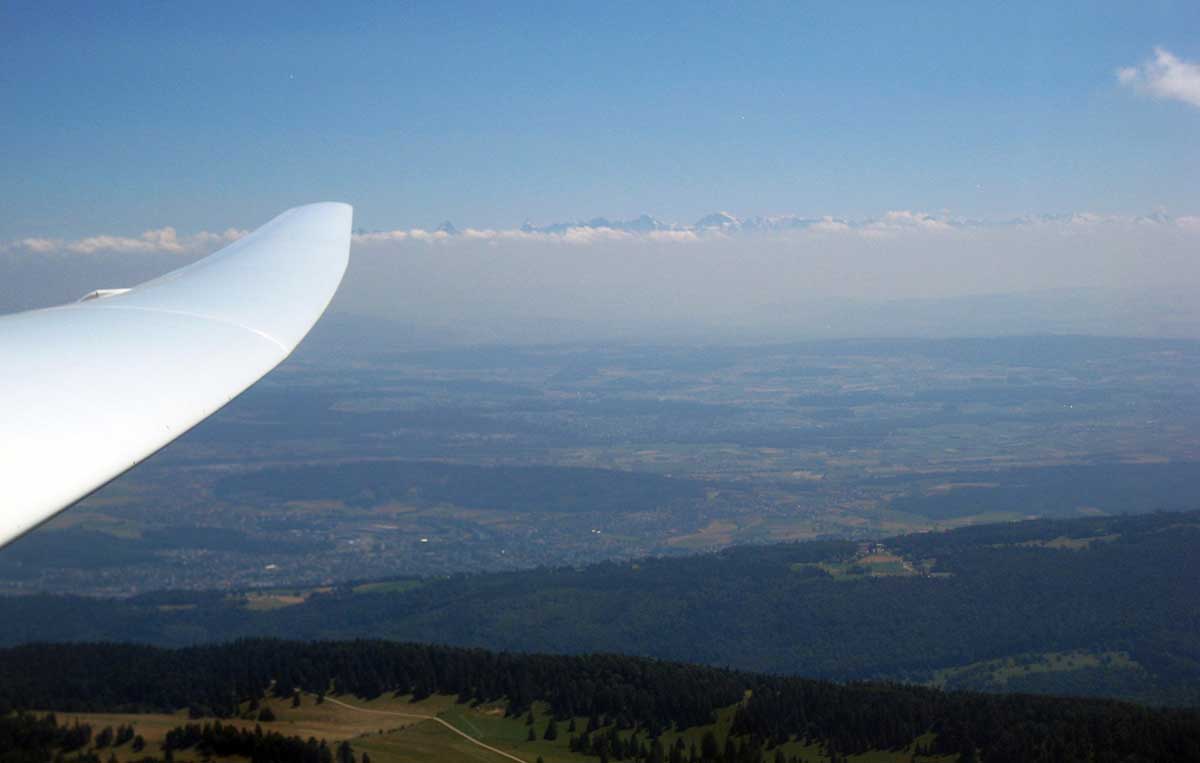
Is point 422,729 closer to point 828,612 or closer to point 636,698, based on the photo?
point 636,698

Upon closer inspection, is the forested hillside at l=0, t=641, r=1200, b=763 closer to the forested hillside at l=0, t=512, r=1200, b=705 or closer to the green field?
the green field

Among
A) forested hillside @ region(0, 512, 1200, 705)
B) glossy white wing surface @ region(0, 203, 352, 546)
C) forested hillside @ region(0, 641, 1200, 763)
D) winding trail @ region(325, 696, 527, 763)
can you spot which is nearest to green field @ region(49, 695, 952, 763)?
winding trail @ region(325, 696, 527, 763)

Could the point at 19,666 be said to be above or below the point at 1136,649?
above

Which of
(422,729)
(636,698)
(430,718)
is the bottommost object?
(430,718)

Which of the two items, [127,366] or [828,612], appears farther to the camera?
[828,612]

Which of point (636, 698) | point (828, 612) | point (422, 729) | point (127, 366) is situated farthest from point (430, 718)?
point (828, 612)

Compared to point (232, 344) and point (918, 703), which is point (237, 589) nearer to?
point (918, 703)

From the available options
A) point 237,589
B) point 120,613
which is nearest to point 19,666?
point 120,613

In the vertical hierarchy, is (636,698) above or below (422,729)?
below
